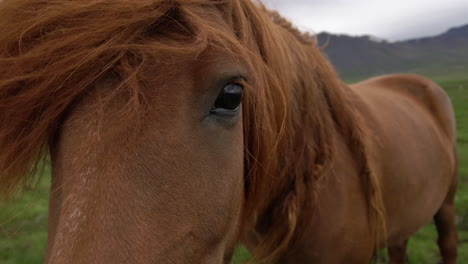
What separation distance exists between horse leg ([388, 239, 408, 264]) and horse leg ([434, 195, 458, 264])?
0.42 m

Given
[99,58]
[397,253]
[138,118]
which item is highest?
[99,58]

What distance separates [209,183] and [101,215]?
1.10 feet

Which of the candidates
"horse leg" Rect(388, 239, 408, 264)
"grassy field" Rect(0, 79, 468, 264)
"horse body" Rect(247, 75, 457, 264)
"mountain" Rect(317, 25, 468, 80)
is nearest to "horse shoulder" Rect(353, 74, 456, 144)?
"horse body" Rect(247, 75, 457, 264)

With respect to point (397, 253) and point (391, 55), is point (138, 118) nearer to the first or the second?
point (397, 253)

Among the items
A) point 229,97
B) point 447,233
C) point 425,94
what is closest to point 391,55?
point 425,94

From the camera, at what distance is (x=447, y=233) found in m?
3.93

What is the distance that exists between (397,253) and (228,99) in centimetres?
375

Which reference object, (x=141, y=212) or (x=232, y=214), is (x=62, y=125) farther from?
(x=232, y=214)

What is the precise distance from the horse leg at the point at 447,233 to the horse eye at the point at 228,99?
3.77 metres

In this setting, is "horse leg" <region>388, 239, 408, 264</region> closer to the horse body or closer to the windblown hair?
the horse body

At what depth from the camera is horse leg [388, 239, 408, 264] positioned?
3930mm

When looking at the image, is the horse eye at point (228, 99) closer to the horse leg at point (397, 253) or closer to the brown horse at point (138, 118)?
the brown horse at point (138, 118)

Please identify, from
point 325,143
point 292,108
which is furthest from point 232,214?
point 325,143

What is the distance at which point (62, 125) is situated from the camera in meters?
1.01
